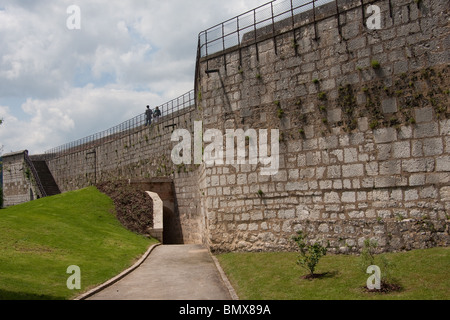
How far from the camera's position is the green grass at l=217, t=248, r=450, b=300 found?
327 inches

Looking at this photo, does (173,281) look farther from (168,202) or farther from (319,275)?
(168,202)

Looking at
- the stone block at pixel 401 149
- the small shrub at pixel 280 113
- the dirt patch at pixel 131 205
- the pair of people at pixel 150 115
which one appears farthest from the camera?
the pair of people at pixel 150 115

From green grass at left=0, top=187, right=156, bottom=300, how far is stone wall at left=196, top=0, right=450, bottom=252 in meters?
4.23

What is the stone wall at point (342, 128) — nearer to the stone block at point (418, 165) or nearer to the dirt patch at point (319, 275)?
the stone block at point (418, 165)

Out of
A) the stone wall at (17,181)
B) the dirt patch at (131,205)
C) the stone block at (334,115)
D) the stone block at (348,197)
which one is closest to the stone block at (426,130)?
the stone block at (334,115)

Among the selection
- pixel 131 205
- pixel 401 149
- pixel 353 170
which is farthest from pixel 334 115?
pixel 131 205

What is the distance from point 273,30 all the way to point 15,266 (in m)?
10.4

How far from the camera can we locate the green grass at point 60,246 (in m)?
10.4

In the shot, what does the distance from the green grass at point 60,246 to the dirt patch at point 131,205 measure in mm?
529

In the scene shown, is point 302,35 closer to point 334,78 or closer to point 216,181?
point 334,78

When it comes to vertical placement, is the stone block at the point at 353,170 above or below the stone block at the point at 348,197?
above

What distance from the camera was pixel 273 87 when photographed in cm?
1395

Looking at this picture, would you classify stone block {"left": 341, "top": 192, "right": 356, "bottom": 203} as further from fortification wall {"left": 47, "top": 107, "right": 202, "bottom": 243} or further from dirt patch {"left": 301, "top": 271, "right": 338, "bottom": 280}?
fortification wall {"left": 47, "top": 107, "right": 202, "bottom": 243}
